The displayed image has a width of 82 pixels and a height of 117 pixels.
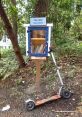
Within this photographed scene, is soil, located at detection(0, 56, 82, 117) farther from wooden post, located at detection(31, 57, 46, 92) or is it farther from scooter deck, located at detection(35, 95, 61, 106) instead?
A: wooden post, located at detection(31, 57, 46, 92)

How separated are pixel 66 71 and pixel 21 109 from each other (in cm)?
173

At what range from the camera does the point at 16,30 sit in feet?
33.7

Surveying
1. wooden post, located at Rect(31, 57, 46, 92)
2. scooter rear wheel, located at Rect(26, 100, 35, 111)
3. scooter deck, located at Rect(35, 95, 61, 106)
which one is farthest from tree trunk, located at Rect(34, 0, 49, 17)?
scooter rear wheel, located at Rect(26, 100, 35, 111)

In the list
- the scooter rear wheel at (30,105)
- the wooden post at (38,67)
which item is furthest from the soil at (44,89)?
the wooden post at (38,67)

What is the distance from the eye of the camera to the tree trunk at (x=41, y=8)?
29.8ft

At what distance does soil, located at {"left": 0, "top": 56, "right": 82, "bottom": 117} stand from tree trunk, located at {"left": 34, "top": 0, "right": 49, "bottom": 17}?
1.45 meters

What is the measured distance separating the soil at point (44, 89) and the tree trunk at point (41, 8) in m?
1.45

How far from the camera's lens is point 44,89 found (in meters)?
7.10

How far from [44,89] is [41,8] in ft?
9.51

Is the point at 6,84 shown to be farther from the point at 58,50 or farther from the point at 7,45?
the point at 7,45

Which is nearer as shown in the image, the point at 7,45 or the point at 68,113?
the point at 68,113

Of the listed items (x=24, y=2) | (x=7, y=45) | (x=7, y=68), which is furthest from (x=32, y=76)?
(x=7, y=45)

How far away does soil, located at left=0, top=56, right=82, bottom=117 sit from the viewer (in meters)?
6.29

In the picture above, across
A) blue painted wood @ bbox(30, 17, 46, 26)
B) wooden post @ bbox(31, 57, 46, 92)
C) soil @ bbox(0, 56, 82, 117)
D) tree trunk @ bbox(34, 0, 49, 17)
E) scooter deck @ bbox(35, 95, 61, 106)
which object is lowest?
soil @ bbox(0, 56, 82, 117)
